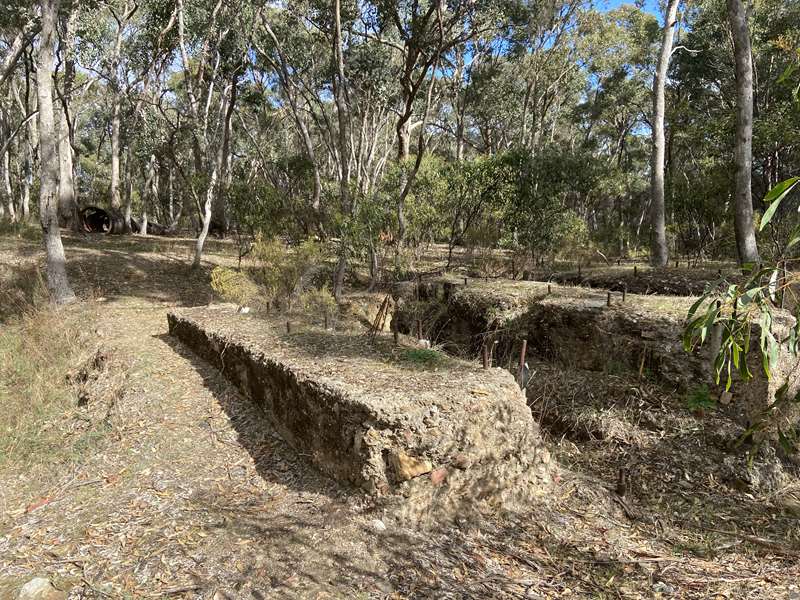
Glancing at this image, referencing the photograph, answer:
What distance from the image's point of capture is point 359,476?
3.59m

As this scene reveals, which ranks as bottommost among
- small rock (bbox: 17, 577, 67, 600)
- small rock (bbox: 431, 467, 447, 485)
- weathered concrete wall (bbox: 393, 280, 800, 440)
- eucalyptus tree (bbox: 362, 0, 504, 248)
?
small rock (bbox: 17, 577, 67, 600)

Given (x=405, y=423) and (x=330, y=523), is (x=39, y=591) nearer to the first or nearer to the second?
(x=330, y=523)

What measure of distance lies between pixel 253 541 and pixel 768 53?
22.5m

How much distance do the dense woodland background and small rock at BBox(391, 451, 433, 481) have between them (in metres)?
7.10

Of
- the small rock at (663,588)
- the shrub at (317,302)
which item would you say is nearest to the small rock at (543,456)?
the small rock at (663,588)

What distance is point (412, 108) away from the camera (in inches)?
A: 780

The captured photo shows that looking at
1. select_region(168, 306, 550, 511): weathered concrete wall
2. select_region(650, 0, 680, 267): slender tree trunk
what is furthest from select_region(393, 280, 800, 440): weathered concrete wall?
select_region(650, 0, 680, 267): slender tree trunk

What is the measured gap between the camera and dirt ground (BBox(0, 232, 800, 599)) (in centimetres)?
306

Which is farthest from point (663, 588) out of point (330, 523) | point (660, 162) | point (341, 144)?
point (660, 162)

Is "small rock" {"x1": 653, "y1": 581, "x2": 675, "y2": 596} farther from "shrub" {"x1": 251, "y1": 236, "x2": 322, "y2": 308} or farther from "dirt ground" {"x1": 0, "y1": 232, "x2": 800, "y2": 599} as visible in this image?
"shrub" {"x1": 251, "y1": 236, "x2": 322, "y2": 308}

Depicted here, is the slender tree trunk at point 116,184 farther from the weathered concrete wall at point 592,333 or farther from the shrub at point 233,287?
the weathered concrete wall at point 592,333

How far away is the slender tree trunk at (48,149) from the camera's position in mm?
8164

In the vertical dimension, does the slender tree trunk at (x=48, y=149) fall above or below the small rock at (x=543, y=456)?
above

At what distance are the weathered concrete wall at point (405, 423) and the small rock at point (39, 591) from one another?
1.80 meters
